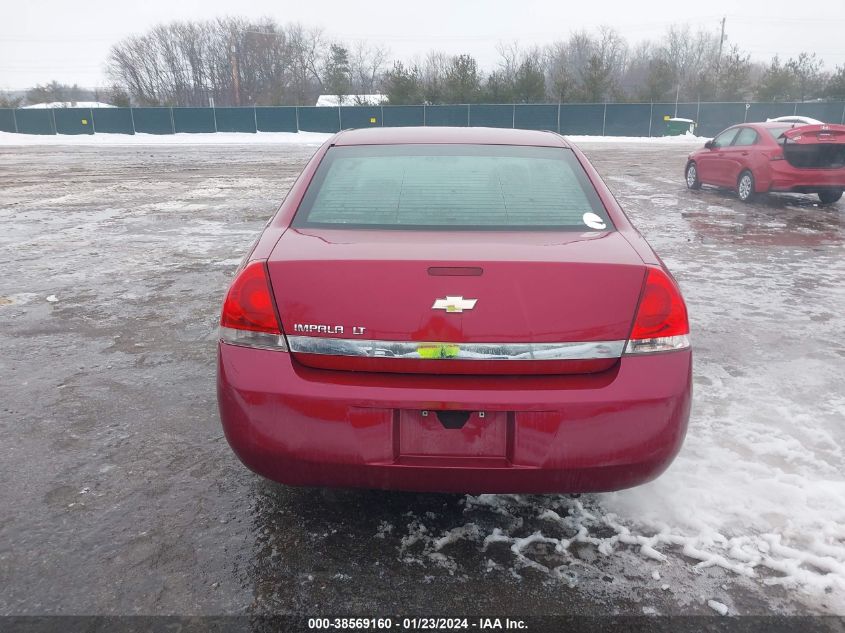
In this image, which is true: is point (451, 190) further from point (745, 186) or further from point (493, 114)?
point (493, 114)

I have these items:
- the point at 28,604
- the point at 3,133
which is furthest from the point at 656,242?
the point at 3,133

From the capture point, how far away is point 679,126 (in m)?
38.8

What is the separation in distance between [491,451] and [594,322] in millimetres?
550

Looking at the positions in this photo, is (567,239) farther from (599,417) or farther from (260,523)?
(260,523)

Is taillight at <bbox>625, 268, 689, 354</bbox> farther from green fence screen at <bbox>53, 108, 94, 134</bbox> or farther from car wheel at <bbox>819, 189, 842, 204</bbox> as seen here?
green fence screen at <bbox>53, 108, 94, 134</bbox>

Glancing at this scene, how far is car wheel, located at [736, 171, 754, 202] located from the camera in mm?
11555

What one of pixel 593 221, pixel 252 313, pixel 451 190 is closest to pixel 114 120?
pixel 451 190

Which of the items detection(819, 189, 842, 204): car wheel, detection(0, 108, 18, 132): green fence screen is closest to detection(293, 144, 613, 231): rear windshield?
detection(819, 189, 842, 204): car wheel

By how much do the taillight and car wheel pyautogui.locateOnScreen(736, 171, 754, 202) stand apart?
10.8 metres

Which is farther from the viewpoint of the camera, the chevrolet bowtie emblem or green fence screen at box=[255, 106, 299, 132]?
green fence screen at box=[255, 106, 299, 132]

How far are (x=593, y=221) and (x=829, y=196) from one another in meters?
11.3

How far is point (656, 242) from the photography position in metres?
8.23

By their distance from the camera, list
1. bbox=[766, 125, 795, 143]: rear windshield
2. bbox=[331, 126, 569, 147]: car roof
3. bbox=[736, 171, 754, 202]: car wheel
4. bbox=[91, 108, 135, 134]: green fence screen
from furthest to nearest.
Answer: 1. bbox=[91, 108, 135, 134]: green fence screen
2. bbox=[736, 171, 754, 202]: car wheel
3. bbox=[766, 125, 795, 143]: rear windshield
4. bbox=[331, 126, 569, 147]: car roof

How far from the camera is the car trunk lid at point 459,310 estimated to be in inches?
82.4
